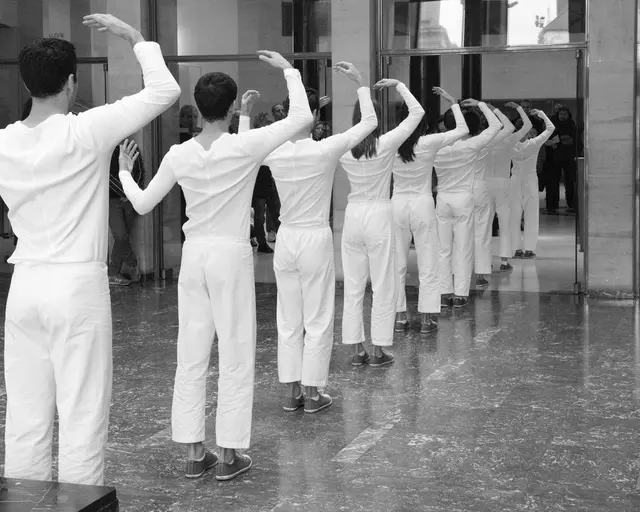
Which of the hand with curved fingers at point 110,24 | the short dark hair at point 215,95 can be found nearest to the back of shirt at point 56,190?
the hand with curved fingers at point 110,24

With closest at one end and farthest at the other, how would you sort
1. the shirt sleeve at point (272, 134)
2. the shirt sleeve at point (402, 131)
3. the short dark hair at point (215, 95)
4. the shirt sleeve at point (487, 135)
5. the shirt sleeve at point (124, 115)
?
the shirt sleeve at point (124, 115) → the shirt sleeve at point (272, 134) → the short dark hair at point (215, 95) → the shirt sleeve at point (402, 131) → the shirt sleeve at point (487, 135)

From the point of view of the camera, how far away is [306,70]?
11953 mm

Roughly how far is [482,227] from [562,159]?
1101 mm

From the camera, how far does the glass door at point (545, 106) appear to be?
11078mm

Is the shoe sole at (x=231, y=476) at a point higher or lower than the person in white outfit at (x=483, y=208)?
lower

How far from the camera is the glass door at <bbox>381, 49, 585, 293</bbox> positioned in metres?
11.1

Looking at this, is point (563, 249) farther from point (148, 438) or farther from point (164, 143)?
point (148, 438)

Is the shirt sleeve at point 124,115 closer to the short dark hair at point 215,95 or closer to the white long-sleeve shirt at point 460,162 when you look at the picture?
the short dark hair at point 215,95

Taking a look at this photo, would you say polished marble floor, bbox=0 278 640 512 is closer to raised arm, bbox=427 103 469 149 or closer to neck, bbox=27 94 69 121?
raised arm, bbox=427 103 469 149

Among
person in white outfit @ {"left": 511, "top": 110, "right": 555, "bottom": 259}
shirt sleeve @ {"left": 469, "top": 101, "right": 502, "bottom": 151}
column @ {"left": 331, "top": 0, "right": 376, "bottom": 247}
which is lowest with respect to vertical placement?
person in white outfit @ {"left": 511, "top": 110, "right": 555, "bottom": 259}

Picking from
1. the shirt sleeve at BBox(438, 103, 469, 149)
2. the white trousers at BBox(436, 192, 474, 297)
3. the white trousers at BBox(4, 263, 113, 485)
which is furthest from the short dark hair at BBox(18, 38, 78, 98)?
the white trousers at BBox(436, 192, 474, 297)

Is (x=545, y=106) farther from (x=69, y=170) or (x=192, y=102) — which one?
(x=69, y=170)

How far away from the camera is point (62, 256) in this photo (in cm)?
363

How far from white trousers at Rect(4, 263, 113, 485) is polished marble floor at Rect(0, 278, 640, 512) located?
105 cm
